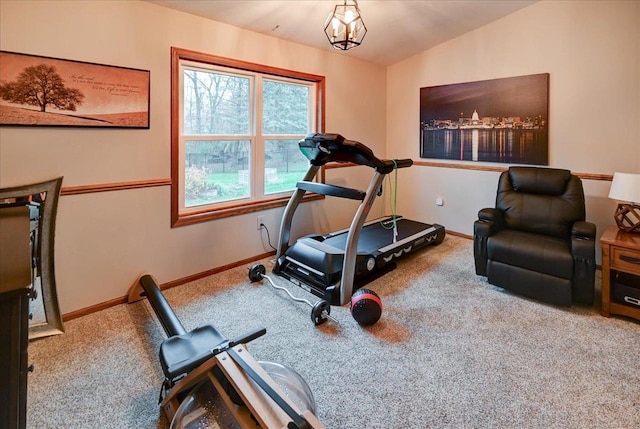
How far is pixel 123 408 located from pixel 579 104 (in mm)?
4542

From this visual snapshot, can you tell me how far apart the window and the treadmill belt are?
0.79 metres

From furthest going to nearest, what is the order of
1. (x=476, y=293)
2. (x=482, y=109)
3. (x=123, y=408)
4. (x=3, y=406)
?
(x=482, y=109) → (x=476, y=293) → (x=123, y=408) → (x=3, y=406)

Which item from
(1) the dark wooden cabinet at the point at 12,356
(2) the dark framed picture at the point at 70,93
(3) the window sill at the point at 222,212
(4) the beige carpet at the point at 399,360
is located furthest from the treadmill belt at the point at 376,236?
(1) the dark wooden cabinet at the point at 12,356

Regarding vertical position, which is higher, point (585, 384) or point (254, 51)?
point (254, 51)

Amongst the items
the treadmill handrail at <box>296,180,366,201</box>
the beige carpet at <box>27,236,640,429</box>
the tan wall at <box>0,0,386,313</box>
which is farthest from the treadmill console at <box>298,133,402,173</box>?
the beige carpet at <box>27,236,640,429</box>

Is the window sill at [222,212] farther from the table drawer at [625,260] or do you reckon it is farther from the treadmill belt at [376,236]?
the table drawer at [625,260]

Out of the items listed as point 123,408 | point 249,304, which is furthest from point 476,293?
point 123,408

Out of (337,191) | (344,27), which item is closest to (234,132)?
(337,191)

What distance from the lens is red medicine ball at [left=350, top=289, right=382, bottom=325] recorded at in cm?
252

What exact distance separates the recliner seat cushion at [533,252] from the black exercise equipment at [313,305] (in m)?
1.55

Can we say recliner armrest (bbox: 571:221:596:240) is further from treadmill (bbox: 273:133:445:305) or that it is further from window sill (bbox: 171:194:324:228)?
window sill (bbox: 171:194:324:228)

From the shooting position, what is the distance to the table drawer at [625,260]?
2521 mm

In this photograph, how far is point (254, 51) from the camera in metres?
3.53

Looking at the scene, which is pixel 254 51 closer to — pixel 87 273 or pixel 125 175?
pixel 125 175
